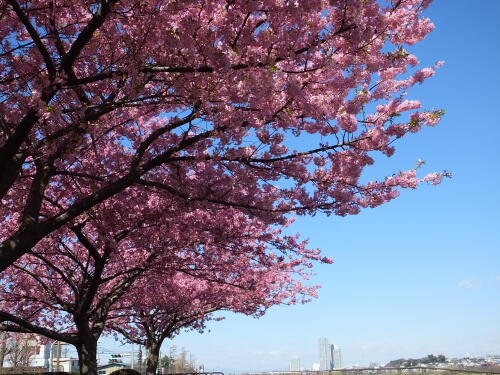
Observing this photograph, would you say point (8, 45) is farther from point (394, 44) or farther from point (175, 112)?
point (394, 44)

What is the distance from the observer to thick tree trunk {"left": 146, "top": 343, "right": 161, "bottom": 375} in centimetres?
2255

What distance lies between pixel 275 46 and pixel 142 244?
20.3 ft

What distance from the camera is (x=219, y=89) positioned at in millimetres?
6438

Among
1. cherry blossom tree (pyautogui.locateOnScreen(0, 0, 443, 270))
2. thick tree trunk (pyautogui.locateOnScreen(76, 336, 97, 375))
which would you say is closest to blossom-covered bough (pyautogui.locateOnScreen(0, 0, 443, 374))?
cherry blossom tree (pyautogui.locateOnScreen(0, 0, 443, 270))

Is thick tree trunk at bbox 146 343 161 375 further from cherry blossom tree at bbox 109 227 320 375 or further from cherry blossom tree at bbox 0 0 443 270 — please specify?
cherry blossom tree at bbox 0 0 443 270

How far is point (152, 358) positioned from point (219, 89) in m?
19.4

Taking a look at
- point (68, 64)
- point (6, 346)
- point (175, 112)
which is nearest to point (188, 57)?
point (68, 64)

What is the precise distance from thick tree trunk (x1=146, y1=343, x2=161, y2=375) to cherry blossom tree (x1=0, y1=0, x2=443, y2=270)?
15961 mm

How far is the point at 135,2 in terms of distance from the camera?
6250 mm

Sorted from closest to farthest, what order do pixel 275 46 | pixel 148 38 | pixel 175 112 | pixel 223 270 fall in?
1. pixel 275 46
2. pixel 148 38
3. pixel 175 112
4. pixel 223 270

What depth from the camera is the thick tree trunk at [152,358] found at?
74.0ft

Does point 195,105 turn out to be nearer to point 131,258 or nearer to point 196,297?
point 131,258

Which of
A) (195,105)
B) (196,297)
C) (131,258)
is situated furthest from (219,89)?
(196,297)

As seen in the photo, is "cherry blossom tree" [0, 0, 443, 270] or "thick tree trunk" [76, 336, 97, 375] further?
"thick tree trunk" [76, 336, 97, 375]
